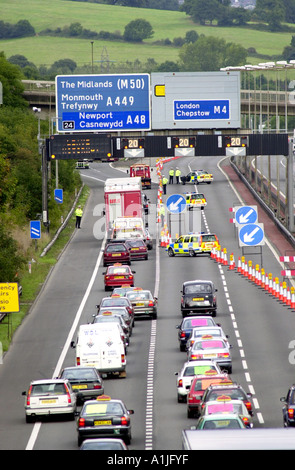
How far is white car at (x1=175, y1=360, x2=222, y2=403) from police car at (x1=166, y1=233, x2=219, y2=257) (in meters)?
34.4

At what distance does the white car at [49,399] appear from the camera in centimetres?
3189

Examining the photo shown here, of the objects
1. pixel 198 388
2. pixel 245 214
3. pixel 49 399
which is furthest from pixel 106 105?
pixel 198 388

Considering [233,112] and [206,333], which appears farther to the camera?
[233,112]

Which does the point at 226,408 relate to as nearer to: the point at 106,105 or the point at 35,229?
the point at 35,229

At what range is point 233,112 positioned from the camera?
72312mm

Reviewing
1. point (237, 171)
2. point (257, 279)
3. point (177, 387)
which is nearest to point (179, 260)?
point (257, 279)

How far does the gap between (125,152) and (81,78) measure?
5465 mm

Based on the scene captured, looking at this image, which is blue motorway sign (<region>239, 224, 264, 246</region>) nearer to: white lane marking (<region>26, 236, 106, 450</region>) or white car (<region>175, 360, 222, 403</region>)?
white lane marking (<region>26, 236, 106, 450</region>)

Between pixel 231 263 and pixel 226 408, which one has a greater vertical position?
pixel 226 408

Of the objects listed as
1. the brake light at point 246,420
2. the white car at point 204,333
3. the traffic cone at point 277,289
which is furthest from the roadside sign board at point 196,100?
the brake light at point 246,420

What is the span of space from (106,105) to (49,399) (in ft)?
136

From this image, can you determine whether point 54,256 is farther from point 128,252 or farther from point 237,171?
point 237,171

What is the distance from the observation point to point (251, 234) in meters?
54.6

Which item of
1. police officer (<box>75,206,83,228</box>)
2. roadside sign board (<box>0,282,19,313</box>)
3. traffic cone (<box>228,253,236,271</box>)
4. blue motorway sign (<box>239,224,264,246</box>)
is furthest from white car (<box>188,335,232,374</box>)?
police officer (<box>75,206,83,228</box>)
